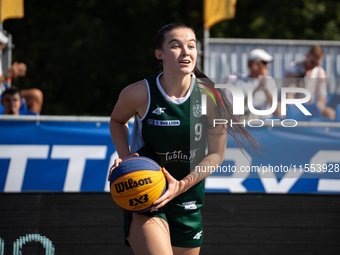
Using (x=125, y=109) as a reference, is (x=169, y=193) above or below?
below

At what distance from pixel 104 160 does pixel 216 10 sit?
232 inches

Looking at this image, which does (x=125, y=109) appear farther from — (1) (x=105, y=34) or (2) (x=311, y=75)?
(1) (x=105, y=34)

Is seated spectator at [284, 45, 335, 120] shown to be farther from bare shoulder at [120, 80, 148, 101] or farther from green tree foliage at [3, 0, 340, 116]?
green tree foliage at [3, 0, 340, 116]

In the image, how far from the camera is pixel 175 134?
→ 10.8ft

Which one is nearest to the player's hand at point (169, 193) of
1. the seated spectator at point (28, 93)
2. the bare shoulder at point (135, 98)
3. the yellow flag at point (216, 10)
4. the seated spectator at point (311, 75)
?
the bare shoulder at point (135, 98)

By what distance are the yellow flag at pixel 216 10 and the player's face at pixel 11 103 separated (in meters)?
4.61

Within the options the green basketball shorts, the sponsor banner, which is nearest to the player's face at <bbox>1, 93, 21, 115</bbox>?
the sponsor banner

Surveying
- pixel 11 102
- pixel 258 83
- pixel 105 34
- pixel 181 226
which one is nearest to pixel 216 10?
pixel 258 83

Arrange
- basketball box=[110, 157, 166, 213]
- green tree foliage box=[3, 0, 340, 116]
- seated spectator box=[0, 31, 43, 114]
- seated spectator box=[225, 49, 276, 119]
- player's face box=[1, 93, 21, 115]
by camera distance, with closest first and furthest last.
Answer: basketball box=[110, 157, 166, 213], seated spectator box=[225, 49, 276, 119], player's face box=[1, 93, 21, 115], seated spectator box=[0, 31, 43, 114], green tree foliage box=[3, 0, 340, 116]

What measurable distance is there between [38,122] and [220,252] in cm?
256

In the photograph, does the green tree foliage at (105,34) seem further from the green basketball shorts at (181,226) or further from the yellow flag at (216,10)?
the green basketball shorts at (181,226)

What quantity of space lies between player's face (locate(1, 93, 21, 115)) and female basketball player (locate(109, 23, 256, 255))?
3.69 meters

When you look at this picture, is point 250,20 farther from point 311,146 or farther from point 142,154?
point 142,154

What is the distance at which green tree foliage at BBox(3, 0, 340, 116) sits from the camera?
17.7 m
